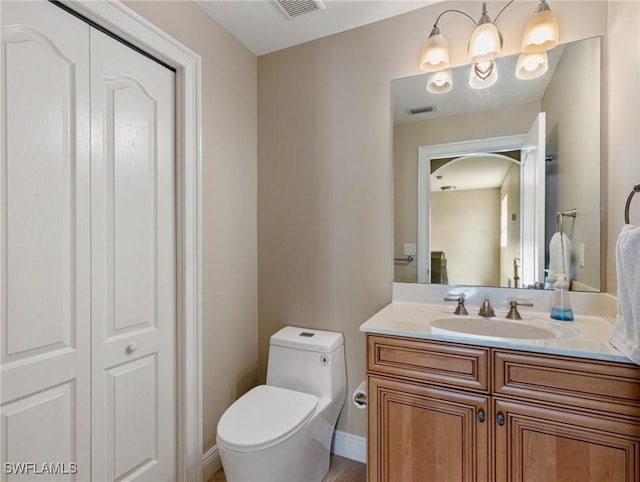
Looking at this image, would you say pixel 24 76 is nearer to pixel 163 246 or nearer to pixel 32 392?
pixel 163 246

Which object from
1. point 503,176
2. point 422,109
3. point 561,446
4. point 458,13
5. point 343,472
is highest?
point 458,13

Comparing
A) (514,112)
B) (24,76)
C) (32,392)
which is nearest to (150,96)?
(24,76)

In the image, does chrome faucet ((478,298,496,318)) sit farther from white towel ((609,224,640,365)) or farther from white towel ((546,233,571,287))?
white towel ((609,224,640,365))

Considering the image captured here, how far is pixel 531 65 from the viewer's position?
5.01 ft

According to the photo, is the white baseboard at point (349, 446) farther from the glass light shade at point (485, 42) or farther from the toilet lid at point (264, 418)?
the glass light shade at point (485, 42)

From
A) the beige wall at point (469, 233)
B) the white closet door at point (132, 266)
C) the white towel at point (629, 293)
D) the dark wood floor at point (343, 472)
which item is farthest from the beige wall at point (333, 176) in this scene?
the white towel at point (629, 293)

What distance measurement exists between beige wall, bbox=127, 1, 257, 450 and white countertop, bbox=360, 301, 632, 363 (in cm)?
87

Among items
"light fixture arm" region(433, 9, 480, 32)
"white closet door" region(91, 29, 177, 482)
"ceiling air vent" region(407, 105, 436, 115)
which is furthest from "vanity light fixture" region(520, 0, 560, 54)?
"white closet door" region(91, 29, 177, 482)

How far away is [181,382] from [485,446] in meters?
1.33

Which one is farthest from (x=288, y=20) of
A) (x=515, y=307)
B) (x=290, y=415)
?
(x=290, y=415)

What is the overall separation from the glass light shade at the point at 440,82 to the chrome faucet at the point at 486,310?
106 centimetres

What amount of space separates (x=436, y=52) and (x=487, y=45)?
0.22m

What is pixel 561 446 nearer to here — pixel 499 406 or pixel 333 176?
pixel 499 406

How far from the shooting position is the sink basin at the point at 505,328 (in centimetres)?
132
